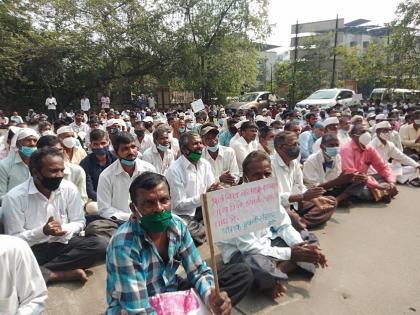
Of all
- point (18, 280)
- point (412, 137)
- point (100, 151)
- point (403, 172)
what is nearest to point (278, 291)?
point (18, 280)

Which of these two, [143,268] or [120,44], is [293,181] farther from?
Answer: [120,44]

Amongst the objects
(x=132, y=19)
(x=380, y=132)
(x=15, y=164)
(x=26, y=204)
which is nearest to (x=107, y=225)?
(x=26, y=204)

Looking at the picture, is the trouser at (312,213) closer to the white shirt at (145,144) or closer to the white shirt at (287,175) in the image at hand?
the white shirt at (287,175)

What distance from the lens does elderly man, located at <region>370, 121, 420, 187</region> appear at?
6.22 meters

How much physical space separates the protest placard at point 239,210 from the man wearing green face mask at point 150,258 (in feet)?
0.77

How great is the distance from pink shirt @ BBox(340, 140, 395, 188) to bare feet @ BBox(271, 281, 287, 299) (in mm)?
2872

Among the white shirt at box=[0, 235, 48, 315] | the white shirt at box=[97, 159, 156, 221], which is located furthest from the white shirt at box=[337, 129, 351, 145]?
the white shirt at box=[0, 235, 48, 315]

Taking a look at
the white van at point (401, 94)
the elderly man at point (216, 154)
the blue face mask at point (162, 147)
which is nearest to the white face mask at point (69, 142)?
the blue face mask at point (162, 147)

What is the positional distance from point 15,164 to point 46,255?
1.49 meters

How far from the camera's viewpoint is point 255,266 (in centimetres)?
276

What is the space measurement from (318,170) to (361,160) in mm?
842

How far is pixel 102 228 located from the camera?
11.3ft

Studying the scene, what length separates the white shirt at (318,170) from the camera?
5035 mm

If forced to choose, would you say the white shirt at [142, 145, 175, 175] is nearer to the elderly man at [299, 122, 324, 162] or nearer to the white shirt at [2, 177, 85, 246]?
the white shirt at [2, 177, 85, 246]
